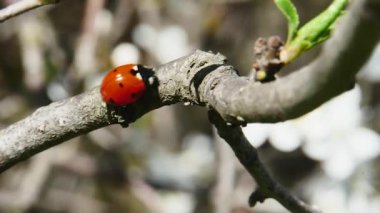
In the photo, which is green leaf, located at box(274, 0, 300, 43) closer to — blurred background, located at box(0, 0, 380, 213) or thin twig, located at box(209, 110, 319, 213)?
thin twig, located at box(209, 110, 319, 213)

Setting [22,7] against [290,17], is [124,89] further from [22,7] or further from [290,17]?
[290,17]

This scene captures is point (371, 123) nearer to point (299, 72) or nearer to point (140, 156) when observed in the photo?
point (140, 156)

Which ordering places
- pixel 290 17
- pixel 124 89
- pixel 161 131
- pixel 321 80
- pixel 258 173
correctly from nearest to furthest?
pixel 321 80 → pixel 290 17 → pixel 258 173 → pixel 124 89 → pixel 161 131

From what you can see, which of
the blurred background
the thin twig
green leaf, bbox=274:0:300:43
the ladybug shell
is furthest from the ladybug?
the blurred background

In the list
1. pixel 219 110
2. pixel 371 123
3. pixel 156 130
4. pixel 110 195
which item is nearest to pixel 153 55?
pixel 156 130

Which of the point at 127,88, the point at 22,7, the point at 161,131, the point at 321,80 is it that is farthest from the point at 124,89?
the point at 161,131

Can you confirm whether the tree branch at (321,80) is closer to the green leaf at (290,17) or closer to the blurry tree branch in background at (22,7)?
the green leaf at (290,17)
